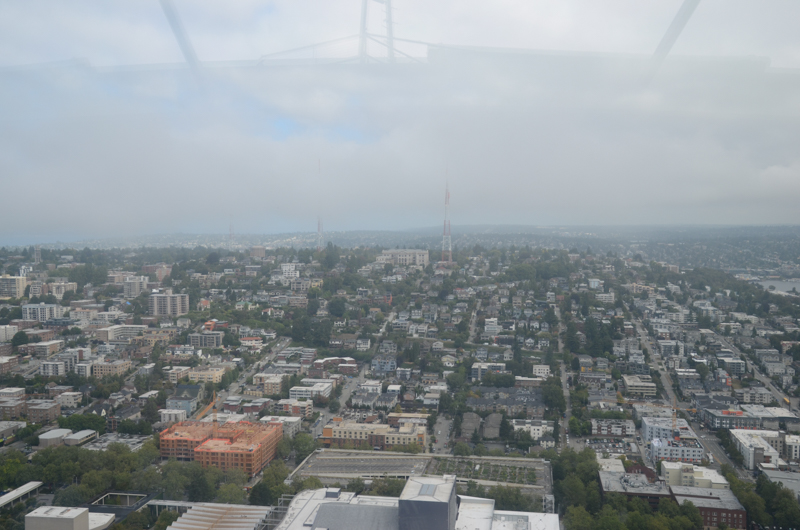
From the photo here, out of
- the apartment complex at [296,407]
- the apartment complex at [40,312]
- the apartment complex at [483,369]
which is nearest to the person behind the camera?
the apartment complex at [296,407]

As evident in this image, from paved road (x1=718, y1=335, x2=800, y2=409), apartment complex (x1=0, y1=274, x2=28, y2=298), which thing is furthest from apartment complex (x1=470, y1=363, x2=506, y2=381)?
apartment complex (x1=0, y1=274, x2=28, y2=298)

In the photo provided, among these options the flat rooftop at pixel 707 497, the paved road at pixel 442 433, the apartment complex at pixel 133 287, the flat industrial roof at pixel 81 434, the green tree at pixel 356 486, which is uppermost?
the apartment complex at pixel 133 287

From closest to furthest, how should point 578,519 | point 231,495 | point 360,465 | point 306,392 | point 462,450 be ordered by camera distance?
1. point 578,519
2. point 231,495
3. point 360,465
4. point 462,450
5. point 306,392

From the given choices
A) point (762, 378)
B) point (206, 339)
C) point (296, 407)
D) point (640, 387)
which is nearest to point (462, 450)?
point (296, 407)

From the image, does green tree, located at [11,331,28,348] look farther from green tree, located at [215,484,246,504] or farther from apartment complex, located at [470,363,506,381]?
apartment complex, located at [470,363,506,381]

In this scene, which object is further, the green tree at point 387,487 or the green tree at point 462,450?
the green tree at point 462,450

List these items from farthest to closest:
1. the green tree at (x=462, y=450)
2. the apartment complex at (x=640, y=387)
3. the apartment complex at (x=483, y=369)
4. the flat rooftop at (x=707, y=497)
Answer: the apartment complex at (x=483, y=369) < the apartment complex at (x=640, y=387) < the green tree at (x=462, y=450) < the flat rooftop at (x=707, y=497)

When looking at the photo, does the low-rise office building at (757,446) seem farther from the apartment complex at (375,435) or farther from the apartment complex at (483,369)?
the apartment complex at (483,369)

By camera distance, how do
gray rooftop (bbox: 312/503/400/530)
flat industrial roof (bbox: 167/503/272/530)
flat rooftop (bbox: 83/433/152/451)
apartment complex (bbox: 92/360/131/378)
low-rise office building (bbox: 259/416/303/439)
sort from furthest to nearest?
apartment complex (bbox: 92/360/131/378) < low-rise office building (bbox: 259/416/303/439) < flat rooftop (bbox: 83/433/152/451) < flat industrial roof (bbox: 167/503/272/530) < gray rooftop (bbox: 312/503/400/530)

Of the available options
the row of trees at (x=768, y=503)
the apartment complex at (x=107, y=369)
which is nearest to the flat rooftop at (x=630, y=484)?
the row of trees at (x=768, y=503)

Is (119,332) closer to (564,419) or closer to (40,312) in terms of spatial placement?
(40,312)
